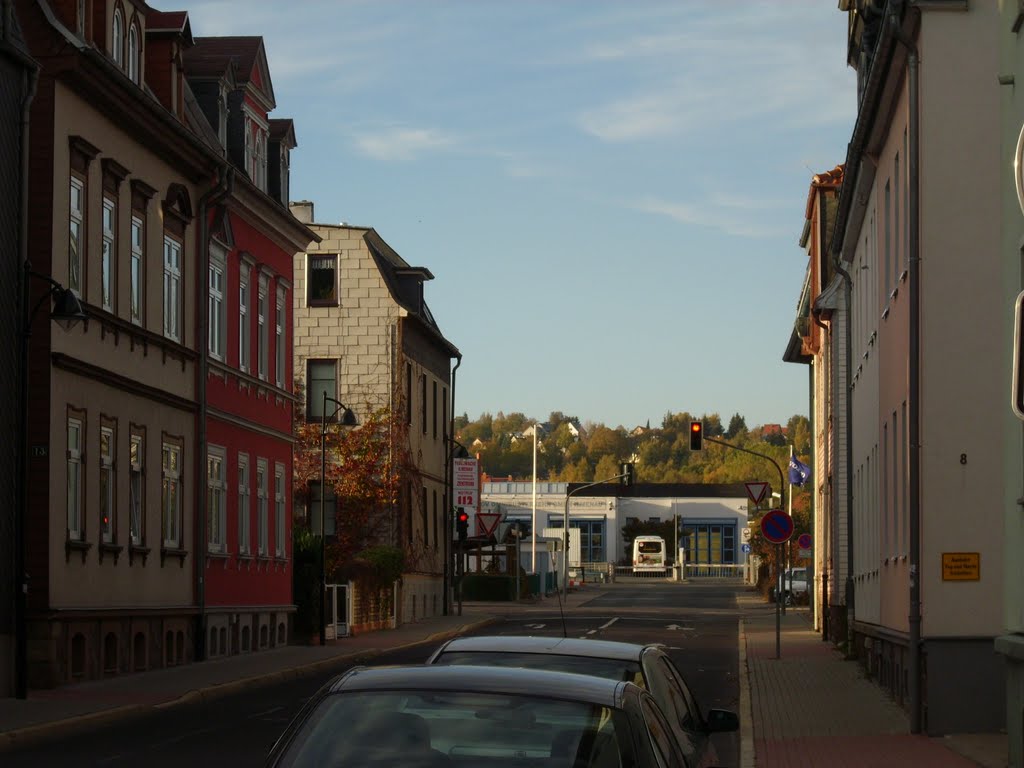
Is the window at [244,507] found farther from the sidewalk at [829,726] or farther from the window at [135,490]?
the sidewalk at [829,726]

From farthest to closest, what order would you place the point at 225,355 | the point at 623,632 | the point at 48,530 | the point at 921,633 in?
1. the point at 623,632
2. the point at 225,355
3. the point at 48,530
4. the point at 921,633

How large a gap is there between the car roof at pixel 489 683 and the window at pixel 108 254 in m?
21.6

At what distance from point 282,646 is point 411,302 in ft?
66.8

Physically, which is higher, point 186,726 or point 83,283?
point 83,283

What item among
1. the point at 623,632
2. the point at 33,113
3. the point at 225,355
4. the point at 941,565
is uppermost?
the point at 33,113

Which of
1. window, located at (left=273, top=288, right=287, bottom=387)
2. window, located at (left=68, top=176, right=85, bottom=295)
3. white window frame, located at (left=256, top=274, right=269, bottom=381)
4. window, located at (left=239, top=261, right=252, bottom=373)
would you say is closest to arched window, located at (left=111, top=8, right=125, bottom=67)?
window, located at (left=68, top=176, right=85, bottom=295)

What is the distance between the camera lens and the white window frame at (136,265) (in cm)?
2967

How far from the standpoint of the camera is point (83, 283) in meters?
26.9

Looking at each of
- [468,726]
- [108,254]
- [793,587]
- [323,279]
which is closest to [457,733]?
[468,726]

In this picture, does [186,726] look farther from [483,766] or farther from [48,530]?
[483,766]

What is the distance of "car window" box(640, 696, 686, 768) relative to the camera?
7.11 m

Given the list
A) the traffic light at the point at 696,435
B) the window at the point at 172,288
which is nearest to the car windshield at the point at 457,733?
the window at the point at 172,288

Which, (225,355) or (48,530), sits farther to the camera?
(225,355)

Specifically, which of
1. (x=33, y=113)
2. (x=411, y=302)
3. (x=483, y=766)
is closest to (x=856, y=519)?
(x=33, y=113)
